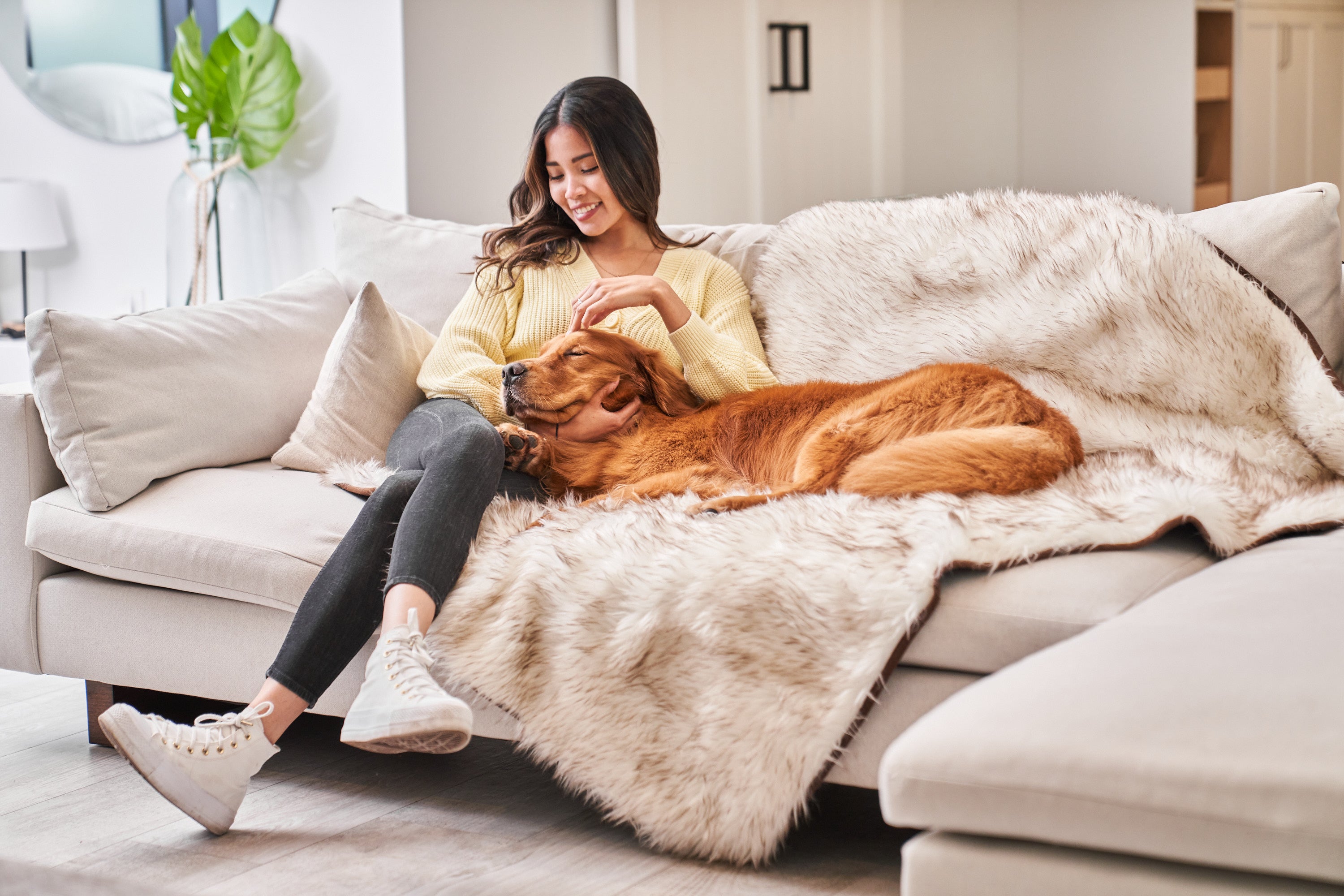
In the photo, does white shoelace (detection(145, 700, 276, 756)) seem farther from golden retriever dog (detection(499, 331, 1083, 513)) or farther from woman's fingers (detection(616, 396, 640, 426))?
woman's fingers (detection(616, 396, 640, 426))

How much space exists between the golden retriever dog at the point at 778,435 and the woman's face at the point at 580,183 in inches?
13.2

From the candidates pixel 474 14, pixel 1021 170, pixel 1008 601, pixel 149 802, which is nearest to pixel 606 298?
pixel 1008 601

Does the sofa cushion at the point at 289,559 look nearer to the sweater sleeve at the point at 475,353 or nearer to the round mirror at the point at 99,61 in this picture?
the sweater sleeve at the point at 475,353

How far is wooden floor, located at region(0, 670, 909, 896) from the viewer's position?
145 centimetres

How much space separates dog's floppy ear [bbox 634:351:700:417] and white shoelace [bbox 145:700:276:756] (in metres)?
0.82

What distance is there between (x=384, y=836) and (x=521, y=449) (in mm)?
634

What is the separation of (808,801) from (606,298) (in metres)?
0.94

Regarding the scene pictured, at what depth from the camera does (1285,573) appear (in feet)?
4.49

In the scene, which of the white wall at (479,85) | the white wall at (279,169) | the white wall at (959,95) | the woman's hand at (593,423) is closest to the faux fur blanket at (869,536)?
the woman's hand at (593,423)

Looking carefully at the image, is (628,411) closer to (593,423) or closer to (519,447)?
(593,423)

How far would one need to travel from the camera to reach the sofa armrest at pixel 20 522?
6.42 ft

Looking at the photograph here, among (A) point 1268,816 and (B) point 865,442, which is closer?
(A) point 1268,816

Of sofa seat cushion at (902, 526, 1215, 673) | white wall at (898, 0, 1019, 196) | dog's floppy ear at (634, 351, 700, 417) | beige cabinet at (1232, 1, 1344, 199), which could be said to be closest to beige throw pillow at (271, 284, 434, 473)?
dog's floppy ear at (634, 351, 700, 417)

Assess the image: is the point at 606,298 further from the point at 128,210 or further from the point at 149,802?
the point at 128,210
